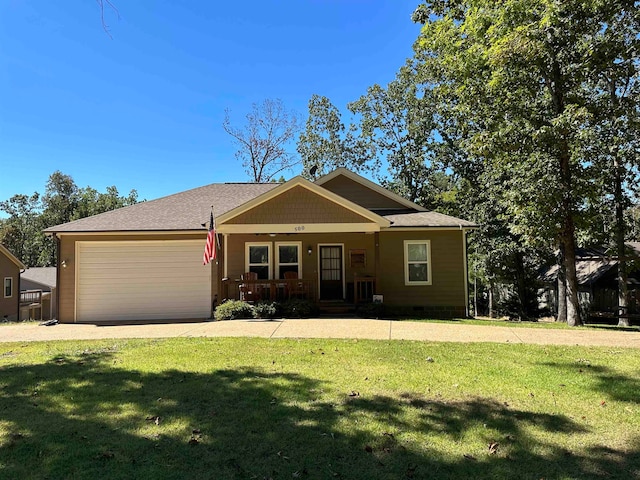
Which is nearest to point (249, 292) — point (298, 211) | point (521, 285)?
point (298, 211)

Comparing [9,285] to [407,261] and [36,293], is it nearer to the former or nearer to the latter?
[36,293]

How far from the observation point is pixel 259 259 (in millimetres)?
14102

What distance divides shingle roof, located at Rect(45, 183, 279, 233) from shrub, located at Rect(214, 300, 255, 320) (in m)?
2.65

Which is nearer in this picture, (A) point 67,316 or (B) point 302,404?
(B) point 302,404

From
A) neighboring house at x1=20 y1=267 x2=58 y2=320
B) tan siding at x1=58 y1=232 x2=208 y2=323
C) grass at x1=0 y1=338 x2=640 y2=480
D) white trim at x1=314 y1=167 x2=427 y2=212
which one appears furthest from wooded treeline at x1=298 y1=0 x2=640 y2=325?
neighboring house at x1=20 y1=267 x2=58 y2=320

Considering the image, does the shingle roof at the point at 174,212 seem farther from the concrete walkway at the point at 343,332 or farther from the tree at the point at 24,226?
the tree at the point at 24,226

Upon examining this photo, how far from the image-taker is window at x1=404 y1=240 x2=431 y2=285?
13859 mm

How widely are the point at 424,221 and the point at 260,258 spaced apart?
5.91 m

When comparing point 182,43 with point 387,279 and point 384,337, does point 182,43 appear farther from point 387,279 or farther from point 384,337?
point 384,337

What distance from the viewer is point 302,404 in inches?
166

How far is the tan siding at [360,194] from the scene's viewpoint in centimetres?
1575

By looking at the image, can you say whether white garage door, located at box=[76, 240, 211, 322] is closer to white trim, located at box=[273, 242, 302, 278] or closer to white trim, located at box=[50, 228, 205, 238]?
white trim, located at box=[50, 228, 205, 238]

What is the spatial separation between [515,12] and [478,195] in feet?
38.5

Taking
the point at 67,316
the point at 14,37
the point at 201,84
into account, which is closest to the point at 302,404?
the point at 14,37
